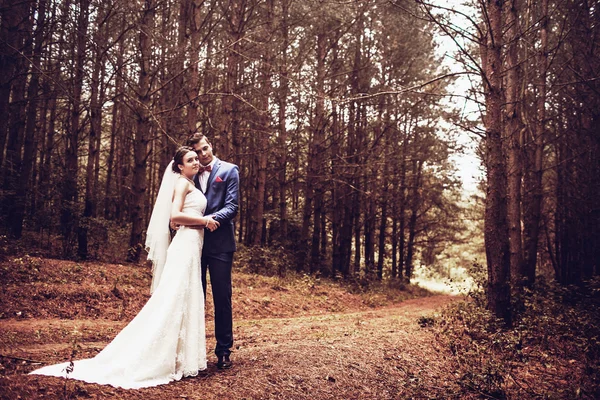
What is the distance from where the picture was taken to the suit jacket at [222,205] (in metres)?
4.69

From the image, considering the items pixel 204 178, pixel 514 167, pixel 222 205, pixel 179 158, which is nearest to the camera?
pixel 179 158

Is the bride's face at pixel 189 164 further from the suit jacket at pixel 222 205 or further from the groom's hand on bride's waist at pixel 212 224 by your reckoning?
the groom's hand on bride's waist at pixel 212 224

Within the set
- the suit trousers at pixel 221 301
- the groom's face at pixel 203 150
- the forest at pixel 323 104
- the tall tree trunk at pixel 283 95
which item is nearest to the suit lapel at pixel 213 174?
the groom's face at pixel 203 150

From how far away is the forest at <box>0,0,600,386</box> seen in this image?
9.12m

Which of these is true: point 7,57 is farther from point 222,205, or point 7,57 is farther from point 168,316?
point 168,316

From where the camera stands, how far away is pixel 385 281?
19.1m

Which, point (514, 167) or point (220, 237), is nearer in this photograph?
point (220, 237)

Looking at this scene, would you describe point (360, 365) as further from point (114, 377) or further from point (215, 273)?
point (114, 377)

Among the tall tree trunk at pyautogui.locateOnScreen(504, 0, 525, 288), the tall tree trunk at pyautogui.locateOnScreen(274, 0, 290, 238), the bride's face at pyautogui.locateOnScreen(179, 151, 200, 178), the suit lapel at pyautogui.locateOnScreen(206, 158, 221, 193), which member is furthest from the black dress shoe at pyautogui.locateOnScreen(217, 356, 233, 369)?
the tall tree trunk at pyautogui.locateOnScreen(274, 0, 290, 238)

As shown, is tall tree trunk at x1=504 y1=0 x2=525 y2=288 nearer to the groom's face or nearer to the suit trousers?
the suit trousers

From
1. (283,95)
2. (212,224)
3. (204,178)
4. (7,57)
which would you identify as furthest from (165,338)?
(283,95)

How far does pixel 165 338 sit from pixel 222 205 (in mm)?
1567

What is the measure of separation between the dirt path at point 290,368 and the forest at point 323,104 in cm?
261

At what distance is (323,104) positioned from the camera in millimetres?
14883
